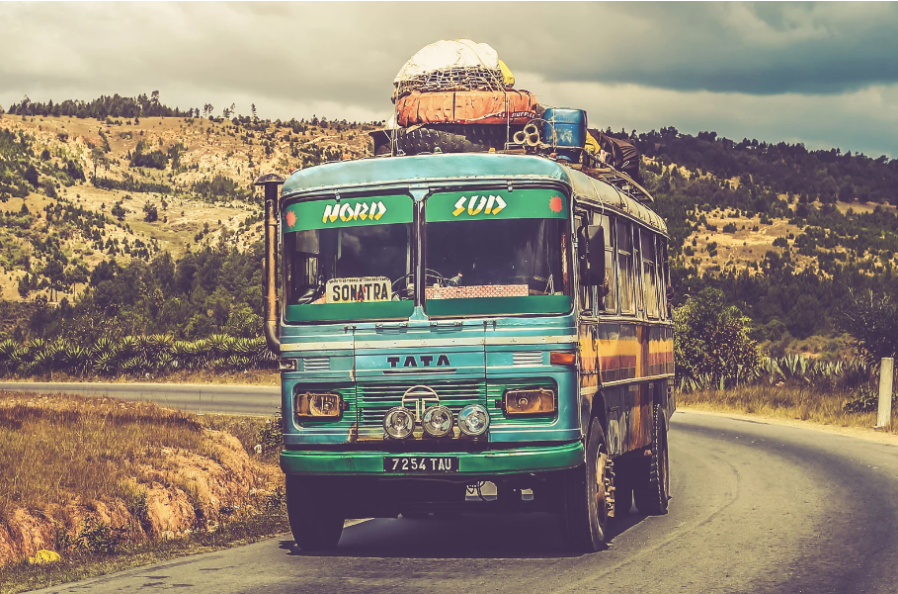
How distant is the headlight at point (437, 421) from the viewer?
30.7ft

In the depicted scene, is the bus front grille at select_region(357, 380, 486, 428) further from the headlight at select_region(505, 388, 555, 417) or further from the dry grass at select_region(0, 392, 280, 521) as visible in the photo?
the dry grass at select_region(0, 392, 280, 521)

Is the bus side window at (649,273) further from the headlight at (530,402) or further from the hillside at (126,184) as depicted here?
the hillside at (126,184)

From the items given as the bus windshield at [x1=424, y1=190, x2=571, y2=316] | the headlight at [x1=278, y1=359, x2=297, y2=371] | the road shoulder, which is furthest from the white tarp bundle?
the road shoulder

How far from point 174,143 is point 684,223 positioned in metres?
74.6

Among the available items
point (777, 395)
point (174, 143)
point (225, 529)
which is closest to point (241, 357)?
point (777, 395)

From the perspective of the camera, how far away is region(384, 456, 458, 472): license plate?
9.34 meters

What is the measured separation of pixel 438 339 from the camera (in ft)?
31.1

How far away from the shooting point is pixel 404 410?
944cm

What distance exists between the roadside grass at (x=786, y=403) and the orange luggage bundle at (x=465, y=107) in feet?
47.9

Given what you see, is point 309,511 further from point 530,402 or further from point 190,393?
point 190,393

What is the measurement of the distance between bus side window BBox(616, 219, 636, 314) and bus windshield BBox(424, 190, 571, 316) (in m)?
2.25

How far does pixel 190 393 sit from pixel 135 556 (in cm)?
2673

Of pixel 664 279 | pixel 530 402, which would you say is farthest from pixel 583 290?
pixel 664 279

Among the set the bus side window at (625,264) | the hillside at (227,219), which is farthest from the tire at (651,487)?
the hillside at (227,219)
